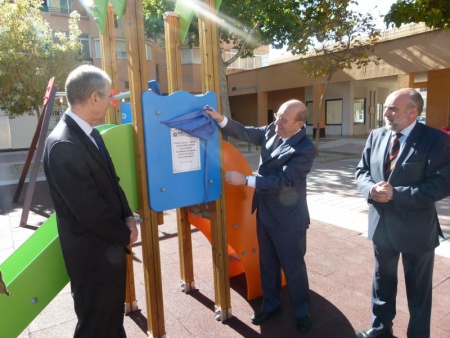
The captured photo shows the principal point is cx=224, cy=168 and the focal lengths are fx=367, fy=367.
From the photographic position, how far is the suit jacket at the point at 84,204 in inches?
70.8

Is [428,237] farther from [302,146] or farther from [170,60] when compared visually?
[170,60]

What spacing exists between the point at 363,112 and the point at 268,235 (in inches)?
863

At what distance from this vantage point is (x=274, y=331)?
2.82 meters

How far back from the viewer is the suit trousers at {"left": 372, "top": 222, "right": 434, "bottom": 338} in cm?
238

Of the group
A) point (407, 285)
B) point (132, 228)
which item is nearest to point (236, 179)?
point (132, 228)

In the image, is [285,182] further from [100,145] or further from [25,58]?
[25,58]

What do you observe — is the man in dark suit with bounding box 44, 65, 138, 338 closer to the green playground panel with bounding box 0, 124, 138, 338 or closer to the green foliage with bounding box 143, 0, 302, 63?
the green playground panel with bounding box 0, 124, 138, 338

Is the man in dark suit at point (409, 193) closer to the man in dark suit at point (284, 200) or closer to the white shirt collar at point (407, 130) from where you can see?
the white shirt collar at point (407, 130)

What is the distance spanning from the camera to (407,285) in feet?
8.04

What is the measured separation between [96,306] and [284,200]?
145 centimetres

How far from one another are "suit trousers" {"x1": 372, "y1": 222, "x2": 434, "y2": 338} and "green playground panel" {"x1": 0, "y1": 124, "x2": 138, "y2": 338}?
1.83 metres

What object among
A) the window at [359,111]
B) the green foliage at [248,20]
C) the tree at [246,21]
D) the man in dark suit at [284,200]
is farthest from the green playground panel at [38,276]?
the window at [359,111]

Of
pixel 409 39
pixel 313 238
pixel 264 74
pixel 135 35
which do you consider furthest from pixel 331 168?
pixel 264 74

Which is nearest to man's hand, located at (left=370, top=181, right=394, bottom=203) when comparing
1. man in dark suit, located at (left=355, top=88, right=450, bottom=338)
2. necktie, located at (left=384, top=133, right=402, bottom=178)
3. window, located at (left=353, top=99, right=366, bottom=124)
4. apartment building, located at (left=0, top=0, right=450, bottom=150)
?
man in dark suit, located at (left=355, top=88, right=450, bottom=338)
